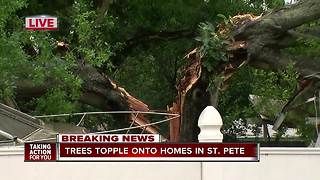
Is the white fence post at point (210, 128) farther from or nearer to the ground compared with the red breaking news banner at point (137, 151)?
farther from the ground

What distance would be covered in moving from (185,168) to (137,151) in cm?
88

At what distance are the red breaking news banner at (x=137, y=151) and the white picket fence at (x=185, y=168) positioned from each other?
40 cm

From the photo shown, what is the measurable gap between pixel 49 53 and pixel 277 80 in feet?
23.5

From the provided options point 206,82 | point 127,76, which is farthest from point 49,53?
point 127,76

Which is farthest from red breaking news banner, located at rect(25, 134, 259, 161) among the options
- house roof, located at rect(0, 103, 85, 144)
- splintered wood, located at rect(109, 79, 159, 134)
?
splintered wood, located at rect(109, 79, 159, 134)

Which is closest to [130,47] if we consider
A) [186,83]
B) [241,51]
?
[186,83]

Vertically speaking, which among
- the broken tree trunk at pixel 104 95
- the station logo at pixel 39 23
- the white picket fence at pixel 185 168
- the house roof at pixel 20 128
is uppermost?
the station logo at pixel 39 23

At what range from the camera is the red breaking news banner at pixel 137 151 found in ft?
27.5

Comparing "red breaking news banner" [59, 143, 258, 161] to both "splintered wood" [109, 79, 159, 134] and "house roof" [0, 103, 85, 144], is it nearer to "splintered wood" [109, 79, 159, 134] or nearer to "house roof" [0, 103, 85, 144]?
"house roof" [0, 103, 85, 144]

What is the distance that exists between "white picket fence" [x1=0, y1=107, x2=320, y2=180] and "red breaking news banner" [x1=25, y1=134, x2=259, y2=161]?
40cm

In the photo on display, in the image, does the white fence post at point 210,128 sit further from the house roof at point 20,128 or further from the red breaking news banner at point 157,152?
the house roof at point 20,128

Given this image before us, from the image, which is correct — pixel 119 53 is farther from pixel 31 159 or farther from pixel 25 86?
pixel 31 159

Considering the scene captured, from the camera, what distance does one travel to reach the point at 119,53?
65.9 ft

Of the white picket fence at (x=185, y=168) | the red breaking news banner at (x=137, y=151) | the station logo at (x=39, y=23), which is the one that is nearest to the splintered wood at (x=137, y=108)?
the station logo at (x=39, y=23)
